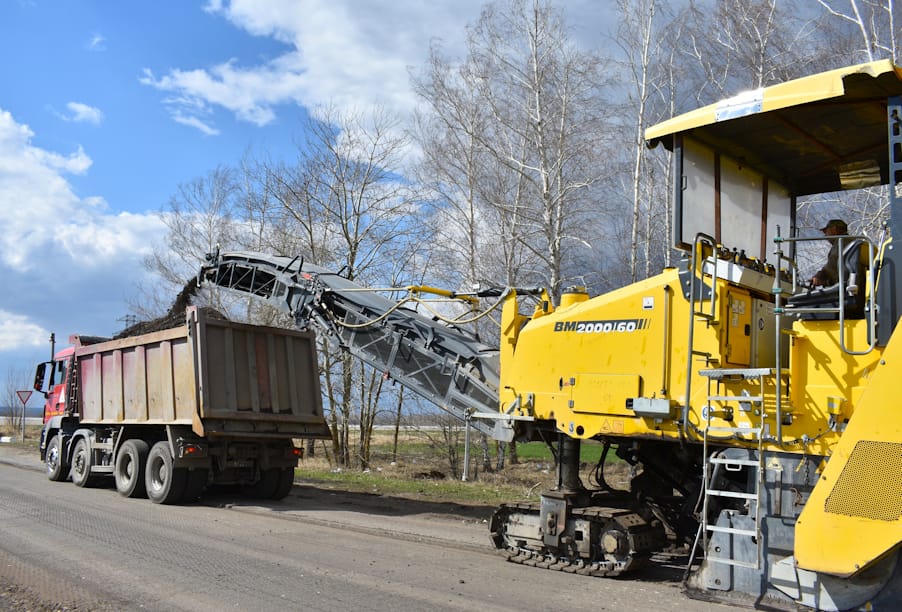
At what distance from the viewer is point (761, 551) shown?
18.7 ft

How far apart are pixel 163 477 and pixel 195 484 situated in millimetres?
575

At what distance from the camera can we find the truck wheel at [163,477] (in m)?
12.1

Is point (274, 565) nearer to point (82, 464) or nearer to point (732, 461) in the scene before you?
point (732, 461)

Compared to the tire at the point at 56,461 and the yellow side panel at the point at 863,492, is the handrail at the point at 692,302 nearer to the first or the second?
the yellow side panel at the point at 863,492

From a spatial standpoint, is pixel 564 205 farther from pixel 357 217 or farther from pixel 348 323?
pixel 348 323

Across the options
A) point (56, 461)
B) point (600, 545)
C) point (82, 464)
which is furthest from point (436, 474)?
point (600, 545)

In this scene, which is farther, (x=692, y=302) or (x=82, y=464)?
(x=82, y=464)

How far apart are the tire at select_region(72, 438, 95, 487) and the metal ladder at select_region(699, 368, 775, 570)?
12404 millimetres

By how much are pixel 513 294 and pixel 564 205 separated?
11534 millimetres

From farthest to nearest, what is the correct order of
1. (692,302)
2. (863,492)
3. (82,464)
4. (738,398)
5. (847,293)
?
(82,464), (692,302), (738,398), (847,293), (863,492)

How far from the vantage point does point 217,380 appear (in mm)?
12023

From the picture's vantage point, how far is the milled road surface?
629cm

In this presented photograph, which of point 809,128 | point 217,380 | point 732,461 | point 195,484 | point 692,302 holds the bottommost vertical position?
point 195,484

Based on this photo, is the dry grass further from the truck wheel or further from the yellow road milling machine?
the truck wheel
